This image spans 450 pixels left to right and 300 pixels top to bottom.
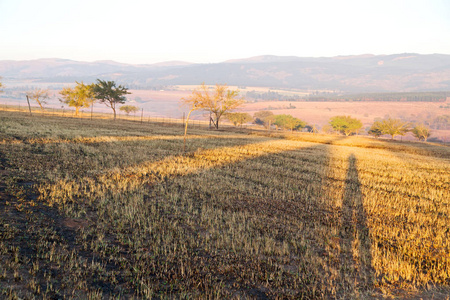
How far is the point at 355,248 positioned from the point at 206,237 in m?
4.34

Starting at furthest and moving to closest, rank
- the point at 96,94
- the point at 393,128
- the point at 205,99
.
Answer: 1. the point at 393,128
2. the point at 96,94
3. the point at 205,99

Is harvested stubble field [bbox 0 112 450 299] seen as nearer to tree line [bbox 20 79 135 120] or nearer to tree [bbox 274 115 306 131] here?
tree line [bbox 20 79 135 120]

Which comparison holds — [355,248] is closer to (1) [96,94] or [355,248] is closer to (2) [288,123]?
(1) [96,94]

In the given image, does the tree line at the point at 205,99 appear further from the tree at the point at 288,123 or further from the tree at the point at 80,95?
the tree at the point at 288,123

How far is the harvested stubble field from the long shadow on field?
35 mm

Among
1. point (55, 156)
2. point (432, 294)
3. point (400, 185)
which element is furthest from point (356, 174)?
point (55, 156)

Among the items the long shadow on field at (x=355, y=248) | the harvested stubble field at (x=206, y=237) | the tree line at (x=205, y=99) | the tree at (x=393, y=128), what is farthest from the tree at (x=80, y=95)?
the tree at (x=393, y=128)

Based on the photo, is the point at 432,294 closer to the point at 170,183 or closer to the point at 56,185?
the point at 170,183

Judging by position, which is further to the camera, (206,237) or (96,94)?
(96,94)

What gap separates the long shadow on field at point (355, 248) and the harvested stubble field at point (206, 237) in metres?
0.04

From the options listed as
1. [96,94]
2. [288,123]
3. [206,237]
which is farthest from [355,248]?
[288,123]

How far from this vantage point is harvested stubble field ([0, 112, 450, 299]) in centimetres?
595

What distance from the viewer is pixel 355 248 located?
830 cm

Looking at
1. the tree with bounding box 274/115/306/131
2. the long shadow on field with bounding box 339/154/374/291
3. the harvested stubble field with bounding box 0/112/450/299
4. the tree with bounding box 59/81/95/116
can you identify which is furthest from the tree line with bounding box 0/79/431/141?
the long shadow on field with bounding box 339/154/374/291
